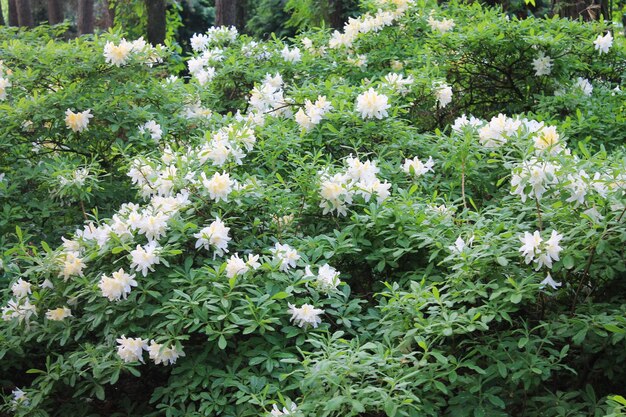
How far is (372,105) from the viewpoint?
4.34 metres

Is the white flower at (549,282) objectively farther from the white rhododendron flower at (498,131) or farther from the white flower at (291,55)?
the white flower at (291,55)

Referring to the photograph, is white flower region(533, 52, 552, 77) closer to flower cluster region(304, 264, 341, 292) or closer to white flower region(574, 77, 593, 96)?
white flower region(574, 77, 593, 96)

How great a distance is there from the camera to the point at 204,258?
12.0 feet

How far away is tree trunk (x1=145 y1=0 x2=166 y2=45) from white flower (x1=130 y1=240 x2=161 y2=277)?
668cm

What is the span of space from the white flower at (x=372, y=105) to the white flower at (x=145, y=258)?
1476mm

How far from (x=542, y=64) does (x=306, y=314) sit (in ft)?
10.2

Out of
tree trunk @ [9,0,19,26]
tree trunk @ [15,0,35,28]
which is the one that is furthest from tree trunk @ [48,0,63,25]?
tree trunk @ [9,0,19,26]

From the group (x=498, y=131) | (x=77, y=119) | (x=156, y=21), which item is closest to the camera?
(x=498, y=131)

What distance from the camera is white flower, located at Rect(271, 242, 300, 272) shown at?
11.4 feet

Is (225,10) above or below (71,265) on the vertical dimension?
below

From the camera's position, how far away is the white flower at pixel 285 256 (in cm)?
349

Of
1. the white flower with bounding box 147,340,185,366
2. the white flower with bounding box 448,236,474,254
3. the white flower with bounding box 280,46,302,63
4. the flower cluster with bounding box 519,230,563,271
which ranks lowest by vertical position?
the white flower with bounding box 147,340,185,366

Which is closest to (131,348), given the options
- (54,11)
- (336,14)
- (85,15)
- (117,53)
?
(117,53)

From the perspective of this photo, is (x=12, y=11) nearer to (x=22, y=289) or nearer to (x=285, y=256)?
(x=22, y=289)
